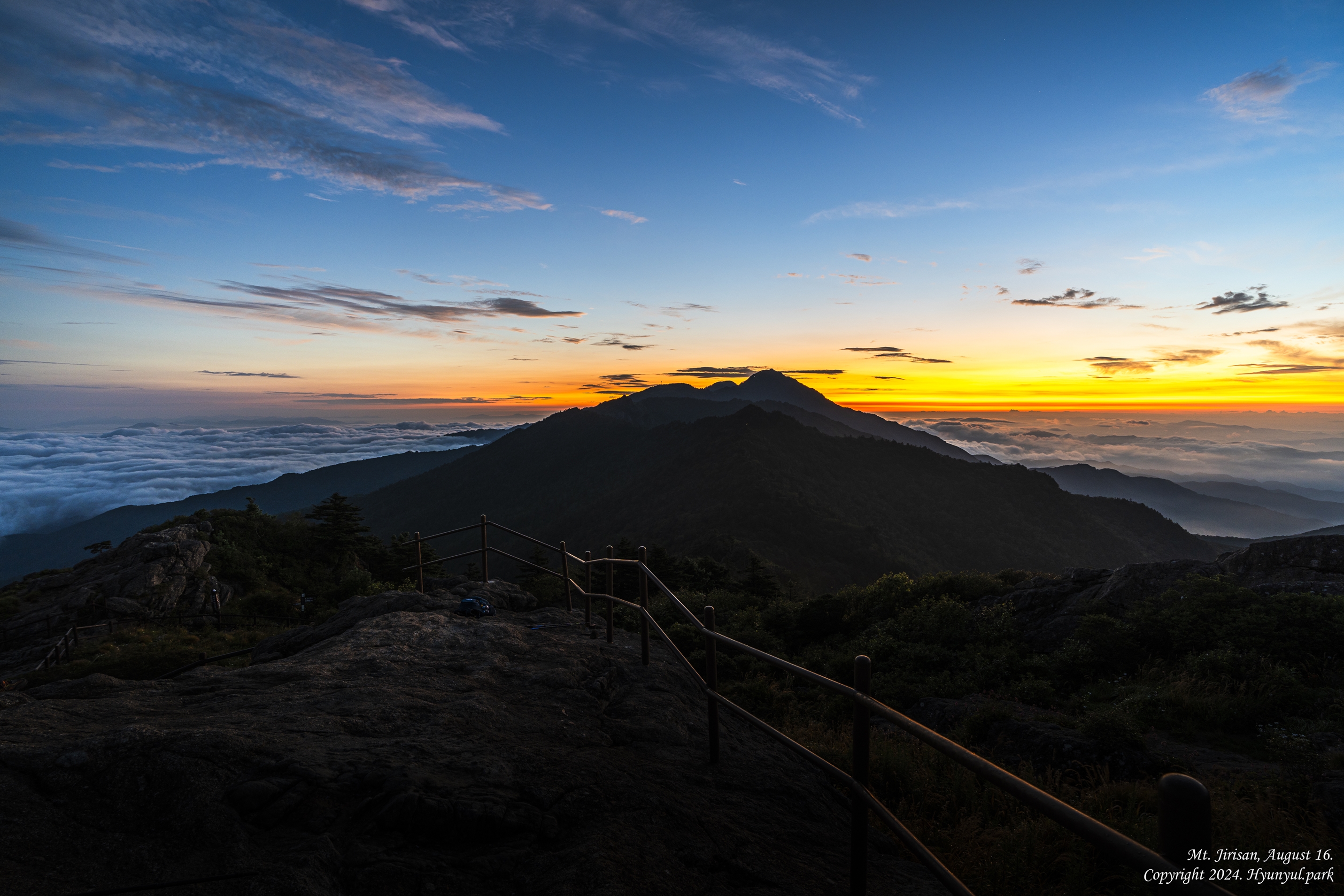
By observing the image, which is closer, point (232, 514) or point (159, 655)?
point (159, 655)

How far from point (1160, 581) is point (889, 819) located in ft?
40.6

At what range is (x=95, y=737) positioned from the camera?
10.4ft

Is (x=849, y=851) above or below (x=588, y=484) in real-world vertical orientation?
above

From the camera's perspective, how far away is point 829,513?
384 feet

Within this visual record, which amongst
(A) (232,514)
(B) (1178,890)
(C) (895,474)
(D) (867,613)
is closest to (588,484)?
(C) (895,474)

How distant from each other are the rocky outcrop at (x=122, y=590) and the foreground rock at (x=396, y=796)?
17657 mm

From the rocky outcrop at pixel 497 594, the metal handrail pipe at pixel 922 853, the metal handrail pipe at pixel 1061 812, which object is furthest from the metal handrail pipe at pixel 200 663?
the metal handrail pipe at pixel 1061 812

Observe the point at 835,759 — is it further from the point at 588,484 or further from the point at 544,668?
the point at 588,484

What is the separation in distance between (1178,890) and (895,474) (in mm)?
152079

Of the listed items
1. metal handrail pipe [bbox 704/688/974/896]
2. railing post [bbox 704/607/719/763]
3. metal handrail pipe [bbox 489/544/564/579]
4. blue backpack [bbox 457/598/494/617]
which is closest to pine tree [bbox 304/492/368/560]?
metal handrail pipe [bbox 489/544/564/579]

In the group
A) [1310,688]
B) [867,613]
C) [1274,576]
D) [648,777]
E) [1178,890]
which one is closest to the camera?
[1178,890]

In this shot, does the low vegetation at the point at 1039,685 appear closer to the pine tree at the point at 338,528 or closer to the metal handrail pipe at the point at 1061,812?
the metal handrail pipe at the point at 1061,812

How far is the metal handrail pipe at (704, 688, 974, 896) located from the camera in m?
2.35

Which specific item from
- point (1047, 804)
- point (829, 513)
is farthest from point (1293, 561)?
point (829, 513)
